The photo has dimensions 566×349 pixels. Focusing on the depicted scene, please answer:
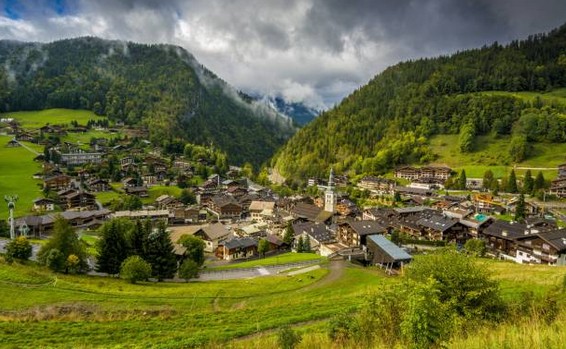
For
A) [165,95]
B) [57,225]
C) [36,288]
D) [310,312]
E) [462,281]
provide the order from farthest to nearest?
1. [165,95]
2. [57,225]
3. [36,288]
4. [310,312]
5. [462,281]

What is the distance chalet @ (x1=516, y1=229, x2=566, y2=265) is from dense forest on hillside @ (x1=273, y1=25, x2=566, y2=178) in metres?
61.1

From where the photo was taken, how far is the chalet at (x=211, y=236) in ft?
207

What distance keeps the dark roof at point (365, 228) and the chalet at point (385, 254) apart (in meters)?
5.80

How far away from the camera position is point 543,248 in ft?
162

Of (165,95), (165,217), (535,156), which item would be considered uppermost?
(165,95)

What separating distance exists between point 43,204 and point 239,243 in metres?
44.9

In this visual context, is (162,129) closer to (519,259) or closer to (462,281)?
(519,259)

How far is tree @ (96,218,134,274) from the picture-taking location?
38.8m

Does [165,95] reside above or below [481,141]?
above

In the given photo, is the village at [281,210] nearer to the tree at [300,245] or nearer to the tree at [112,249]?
the tree at [300,245]

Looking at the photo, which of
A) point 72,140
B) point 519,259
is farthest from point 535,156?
point 72,140

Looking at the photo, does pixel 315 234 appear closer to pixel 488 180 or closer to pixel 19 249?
pixel 19 249

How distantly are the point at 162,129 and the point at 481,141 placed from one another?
4943 inches

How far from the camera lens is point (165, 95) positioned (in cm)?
19388
